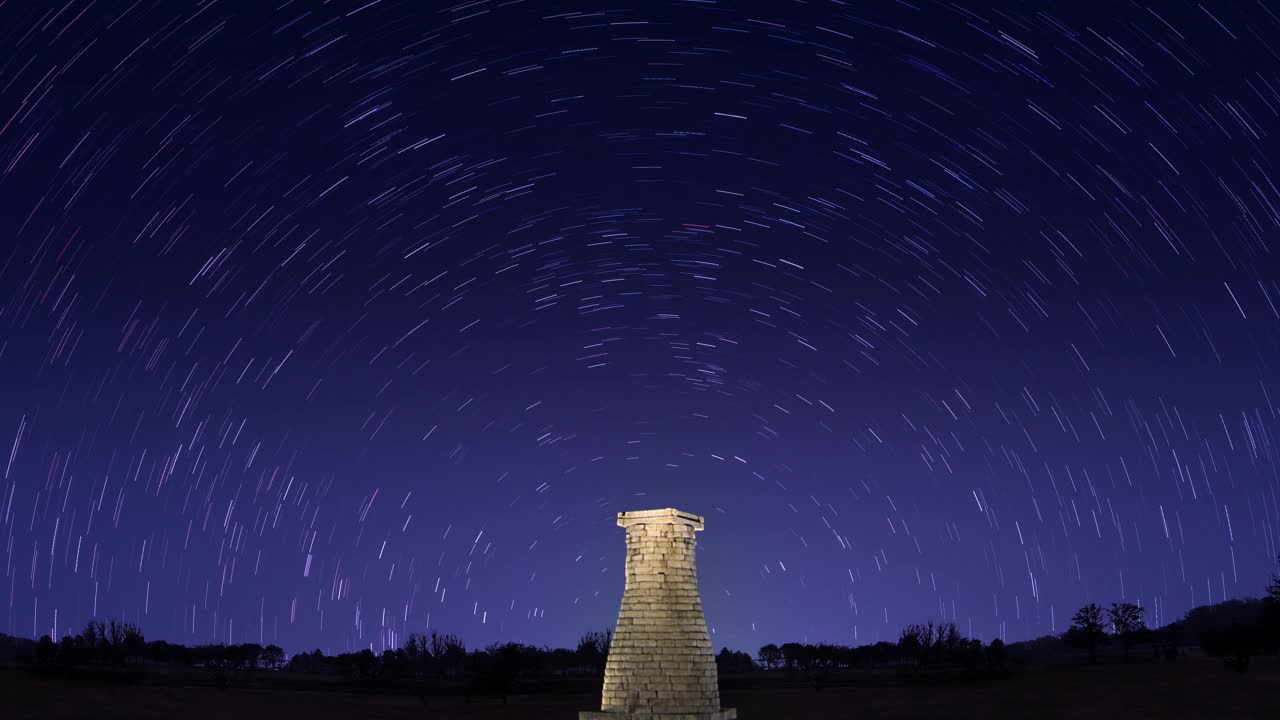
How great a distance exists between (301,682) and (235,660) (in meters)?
15.9

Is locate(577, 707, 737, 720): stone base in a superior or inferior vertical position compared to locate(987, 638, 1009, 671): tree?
superior

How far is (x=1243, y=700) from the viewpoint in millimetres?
57562

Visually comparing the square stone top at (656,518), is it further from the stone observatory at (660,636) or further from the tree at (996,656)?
the tree at (996,656)

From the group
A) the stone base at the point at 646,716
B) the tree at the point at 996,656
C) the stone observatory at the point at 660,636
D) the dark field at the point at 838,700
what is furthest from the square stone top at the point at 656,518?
the tree at the point at 996,656

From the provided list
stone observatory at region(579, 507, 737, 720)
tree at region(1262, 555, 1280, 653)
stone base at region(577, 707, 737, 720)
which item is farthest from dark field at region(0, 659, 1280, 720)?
stone observatory at region(579, 507, 737, 720)

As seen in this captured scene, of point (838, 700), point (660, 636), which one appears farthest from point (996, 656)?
point (660, 636)

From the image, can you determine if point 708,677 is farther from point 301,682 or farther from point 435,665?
point 435,665

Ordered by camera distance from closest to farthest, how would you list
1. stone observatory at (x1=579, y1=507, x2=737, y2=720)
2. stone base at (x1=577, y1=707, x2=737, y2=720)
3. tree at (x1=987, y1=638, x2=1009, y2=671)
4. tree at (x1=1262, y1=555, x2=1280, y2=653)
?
stone base at (x1=577, y1=707, x2=737, y2=720)
stone observatory at (x1=579, y1=507, x2=737, y2=720)
tree at (x1=1262, y1=555, x2=1280, y2=653)
tree at (x1=987, y1=638, x2=1009, y2=671)

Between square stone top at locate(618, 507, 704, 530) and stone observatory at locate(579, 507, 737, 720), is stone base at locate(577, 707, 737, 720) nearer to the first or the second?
stone observatory at locate(579, 507, 737, 720)

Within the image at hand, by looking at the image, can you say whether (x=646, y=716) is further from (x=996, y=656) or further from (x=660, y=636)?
(x=996, y=656)

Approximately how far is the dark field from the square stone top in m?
41.6

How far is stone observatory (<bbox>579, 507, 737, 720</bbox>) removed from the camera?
103 ft

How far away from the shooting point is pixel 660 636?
31.7 meters

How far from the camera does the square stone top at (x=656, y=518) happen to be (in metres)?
32.5
